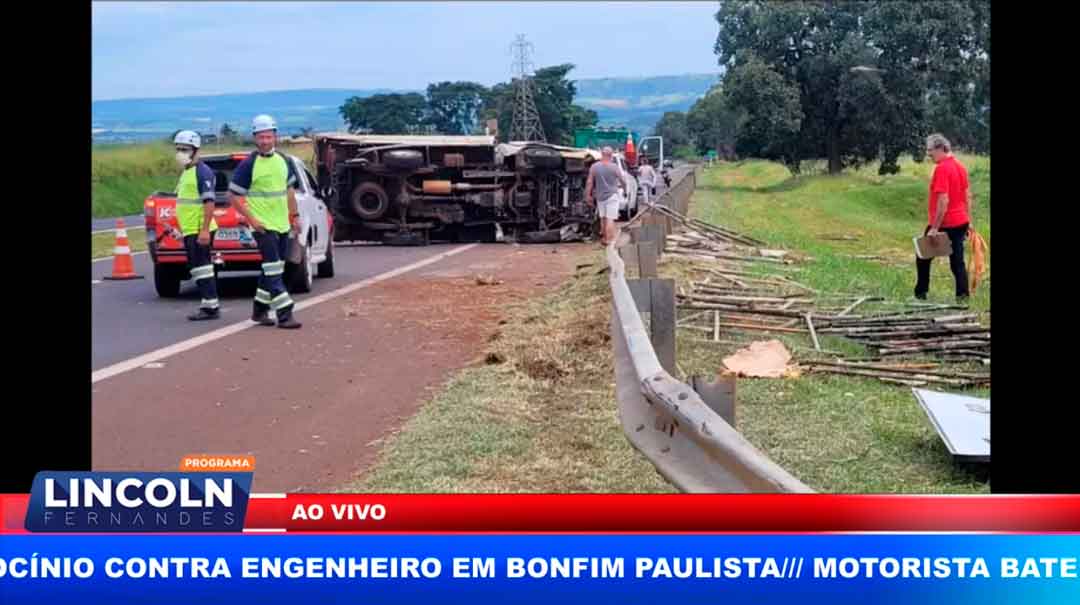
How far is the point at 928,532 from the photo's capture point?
343 centimetres

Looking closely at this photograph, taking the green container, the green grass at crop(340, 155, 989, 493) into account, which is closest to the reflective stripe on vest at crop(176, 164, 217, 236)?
the green grass at crop(340, 155, 989, 493)

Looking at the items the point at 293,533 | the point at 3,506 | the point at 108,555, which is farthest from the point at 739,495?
the point at 3,506

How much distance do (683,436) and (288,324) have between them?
6337 mm

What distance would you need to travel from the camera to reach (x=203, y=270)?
10984mm

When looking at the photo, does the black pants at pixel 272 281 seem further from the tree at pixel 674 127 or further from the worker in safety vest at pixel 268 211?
the tree at pixel 674 127

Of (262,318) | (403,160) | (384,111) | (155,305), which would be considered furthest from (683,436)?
(403,160)

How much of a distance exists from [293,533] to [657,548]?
86cm

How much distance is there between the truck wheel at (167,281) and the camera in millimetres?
13227

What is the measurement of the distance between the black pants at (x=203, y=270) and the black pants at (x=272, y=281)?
0.61 meters

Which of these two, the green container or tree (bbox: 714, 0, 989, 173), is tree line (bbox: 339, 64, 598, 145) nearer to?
the green container

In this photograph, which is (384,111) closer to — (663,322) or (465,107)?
(465,107)

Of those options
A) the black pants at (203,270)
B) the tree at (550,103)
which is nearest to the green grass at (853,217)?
the tree at (550,103)

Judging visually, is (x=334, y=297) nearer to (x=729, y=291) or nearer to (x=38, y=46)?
(x=729, y=291)

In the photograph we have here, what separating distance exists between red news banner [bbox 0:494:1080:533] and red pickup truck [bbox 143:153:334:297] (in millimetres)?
7054
